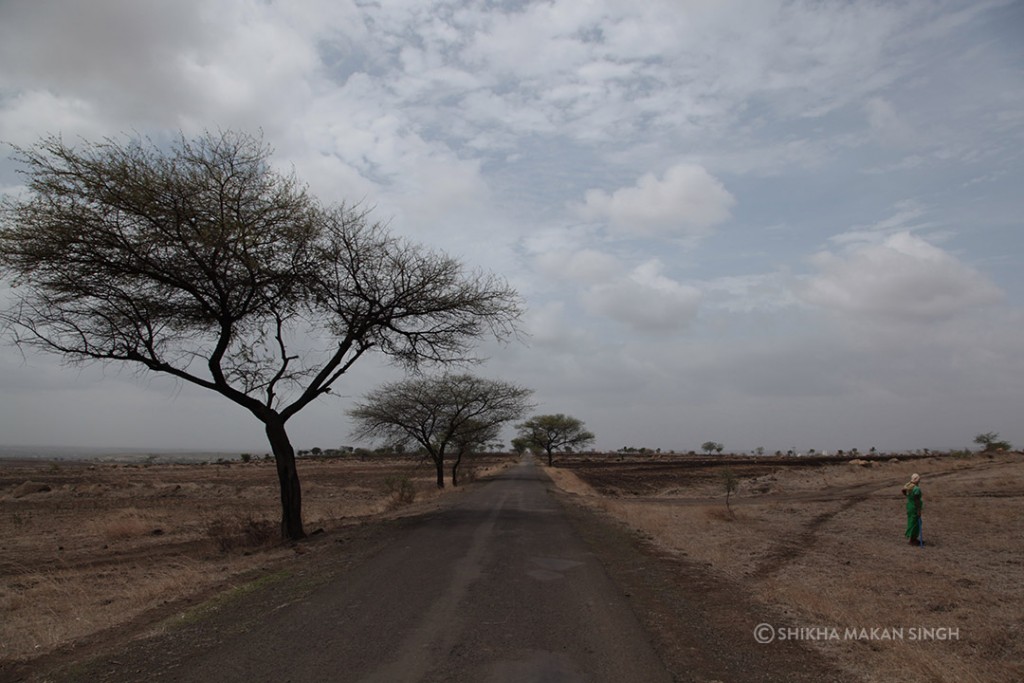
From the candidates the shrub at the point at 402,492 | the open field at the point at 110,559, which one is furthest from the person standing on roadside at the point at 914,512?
the shrub at the point at 402,492

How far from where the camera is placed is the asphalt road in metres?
5.34

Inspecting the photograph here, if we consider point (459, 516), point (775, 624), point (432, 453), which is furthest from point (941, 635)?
point (432, 453)

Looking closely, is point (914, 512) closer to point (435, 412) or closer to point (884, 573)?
point (884, 573)

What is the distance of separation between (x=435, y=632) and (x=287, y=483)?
1027 cm

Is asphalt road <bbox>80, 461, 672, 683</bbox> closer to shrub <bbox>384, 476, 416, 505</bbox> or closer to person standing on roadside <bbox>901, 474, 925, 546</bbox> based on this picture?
person standing on roadside <bbox>901, 474, 925, 546</bbox>

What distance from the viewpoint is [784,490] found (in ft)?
136

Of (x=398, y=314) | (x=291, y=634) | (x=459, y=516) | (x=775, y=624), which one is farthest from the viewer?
(x=459, y=516)

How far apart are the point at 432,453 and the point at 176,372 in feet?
89.3

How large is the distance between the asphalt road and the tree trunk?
538cm

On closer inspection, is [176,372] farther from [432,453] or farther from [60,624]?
[432,453]

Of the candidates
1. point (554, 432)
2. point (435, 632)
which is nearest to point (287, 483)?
point (435, 632)

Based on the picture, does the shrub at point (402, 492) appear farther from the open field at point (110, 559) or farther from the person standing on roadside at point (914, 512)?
the person standing on roadside at point (914, 512)

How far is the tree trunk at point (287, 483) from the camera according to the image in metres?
15.2

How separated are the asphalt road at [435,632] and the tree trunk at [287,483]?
5.38m
